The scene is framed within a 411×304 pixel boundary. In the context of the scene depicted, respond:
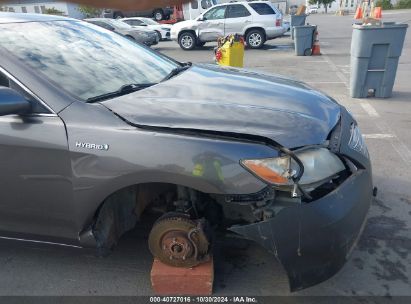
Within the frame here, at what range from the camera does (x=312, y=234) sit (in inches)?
84.2

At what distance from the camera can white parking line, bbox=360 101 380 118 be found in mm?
6121

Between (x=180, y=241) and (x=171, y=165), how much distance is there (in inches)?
21.4

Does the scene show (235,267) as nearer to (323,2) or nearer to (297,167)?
(297,167)

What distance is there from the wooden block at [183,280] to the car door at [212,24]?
585 inches

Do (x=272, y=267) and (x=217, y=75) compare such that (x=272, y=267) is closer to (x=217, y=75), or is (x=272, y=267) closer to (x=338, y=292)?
(x=338, y=292)

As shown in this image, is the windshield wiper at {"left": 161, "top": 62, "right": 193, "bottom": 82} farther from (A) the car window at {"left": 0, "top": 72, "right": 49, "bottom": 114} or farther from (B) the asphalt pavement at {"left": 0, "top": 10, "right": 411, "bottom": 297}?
(B) the asphalt pavement at {"left": 0, "top": 10, "right": 411, "bottom": 297}

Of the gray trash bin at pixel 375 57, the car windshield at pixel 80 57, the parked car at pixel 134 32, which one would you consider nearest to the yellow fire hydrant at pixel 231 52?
the gray trash bin at pixel 375 57

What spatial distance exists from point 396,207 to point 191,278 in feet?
6.61

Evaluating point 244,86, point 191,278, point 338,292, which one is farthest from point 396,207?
point 191,278

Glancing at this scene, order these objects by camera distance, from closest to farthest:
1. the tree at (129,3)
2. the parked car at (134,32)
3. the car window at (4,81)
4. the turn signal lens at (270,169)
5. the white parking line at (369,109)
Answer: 1. the tree at (129,3)
2. the turn signal lens at (270,169)
3. the car window at (4,81)
4. the white parking line at (369,109)
5. the parked car at (134,32)

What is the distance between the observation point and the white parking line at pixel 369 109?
6.12 metres

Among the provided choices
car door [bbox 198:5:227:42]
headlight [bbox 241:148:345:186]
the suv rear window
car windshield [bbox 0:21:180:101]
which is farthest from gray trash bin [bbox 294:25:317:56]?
headlight [bbox 241:148:345:186]

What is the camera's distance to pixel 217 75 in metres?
3.21

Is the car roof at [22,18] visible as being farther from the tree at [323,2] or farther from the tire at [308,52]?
the tree at [323,2]
